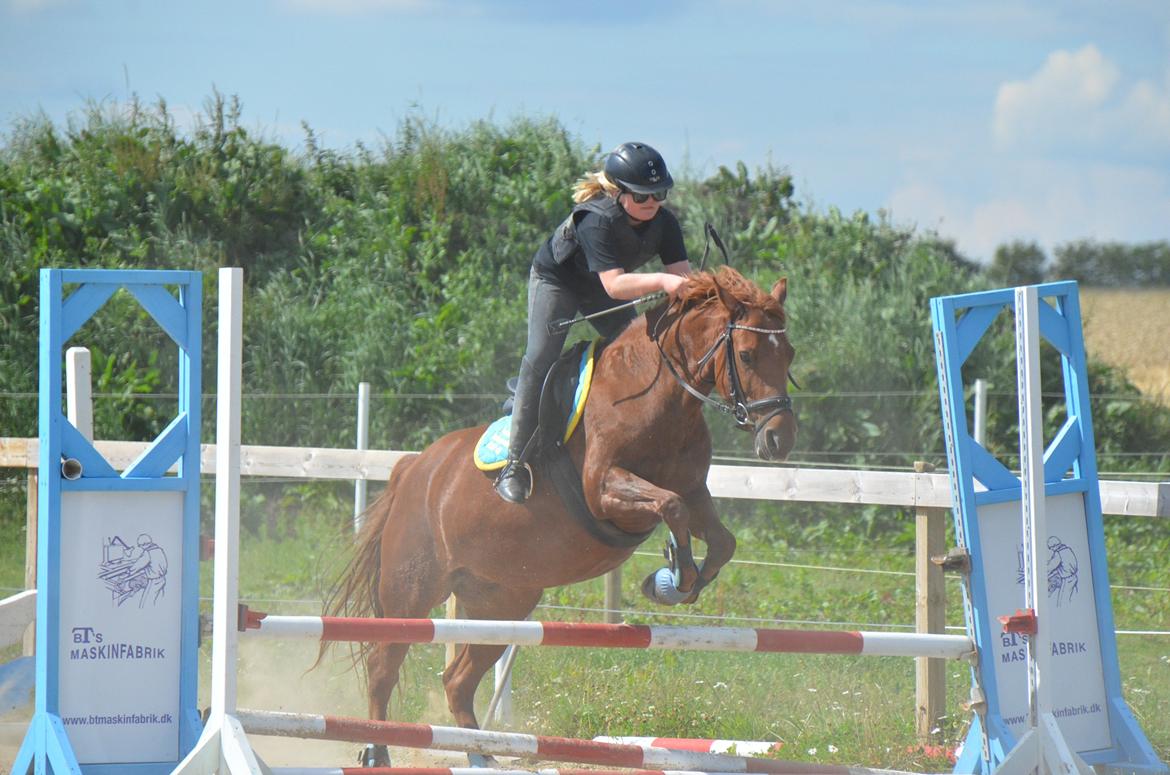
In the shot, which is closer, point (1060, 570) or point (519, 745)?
point (519, 745)

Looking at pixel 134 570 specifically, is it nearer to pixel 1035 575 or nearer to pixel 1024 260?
pixel 1035 575

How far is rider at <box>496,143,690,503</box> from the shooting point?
4547mm

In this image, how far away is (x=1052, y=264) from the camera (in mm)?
26078

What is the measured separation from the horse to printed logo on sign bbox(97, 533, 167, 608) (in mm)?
1523

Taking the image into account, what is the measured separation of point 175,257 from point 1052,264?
19034 millimetres

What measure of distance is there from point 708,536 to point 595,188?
1.37 metres

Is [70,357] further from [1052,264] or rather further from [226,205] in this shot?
[1052,264]

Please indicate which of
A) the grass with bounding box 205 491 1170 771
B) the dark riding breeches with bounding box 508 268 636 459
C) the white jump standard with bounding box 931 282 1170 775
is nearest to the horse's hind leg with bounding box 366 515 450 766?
the grass with bounding box 205 491 1170 771

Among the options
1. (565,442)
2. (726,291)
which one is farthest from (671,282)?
(565,442)

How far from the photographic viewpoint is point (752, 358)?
4.25m

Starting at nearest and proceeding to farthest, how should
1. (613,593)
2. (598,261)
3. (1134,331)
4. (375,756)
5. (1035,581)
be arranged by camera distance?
(1035,581) → (598,261) → (375,756) → (613,593) → (1134,331)

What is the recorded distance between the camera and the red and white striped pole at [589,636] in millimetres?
3727

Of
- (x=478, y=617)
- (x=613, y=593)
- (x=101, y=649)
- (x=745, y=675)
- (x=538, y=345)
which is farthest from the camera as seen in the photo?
(x=613, y=593)

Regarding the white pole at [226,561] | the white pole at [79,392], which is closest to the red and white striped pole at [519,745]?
the white pole at [226,561]
